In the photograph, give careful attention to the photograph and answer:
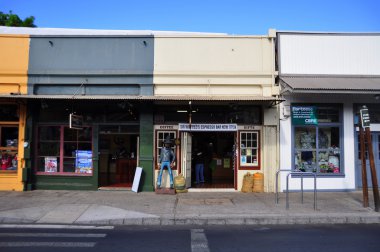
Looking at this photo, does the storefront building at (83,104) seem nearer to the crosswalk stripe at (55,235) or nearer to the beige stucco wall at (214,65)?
the beige stucco wall at (214,65)

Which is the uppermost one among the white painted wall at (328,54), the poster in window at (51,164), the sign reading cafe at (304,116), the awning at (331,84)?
the white painted wall at (328,54)

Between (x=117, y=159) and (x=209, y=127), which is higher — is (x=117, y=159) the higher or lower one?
the lower one

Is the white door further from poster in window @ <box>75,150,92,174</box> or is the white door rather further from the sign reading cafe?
the sign reading cafe

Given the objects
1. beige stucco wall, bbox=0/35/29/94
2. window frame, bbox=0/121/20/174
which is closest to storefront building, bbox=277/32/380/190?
beige stucco wall, bbox=0/35/29/94

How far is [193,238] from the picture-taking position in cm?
743

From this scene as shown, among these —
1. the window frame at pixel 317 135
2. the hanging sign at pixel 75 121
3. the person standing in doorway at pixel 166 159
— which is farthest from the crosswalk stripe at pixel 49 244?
the window frame at pixel 317 135

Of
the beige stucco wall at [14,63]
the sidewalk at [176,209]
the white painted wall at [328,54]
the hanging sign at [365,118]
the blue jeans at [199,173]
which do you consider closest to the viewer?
the sidewalk at [176,209]

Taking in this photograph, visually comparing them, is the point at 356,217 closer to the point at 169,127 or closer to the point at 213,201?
the point at 213,201

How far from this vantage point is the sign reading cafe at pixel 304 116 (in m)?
13.1

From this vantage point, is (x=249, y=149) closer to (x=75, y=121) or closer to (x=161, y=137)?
(x=161, y=137)

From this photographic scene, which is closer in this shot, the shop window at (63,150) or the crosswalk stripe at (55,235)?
the crosswalk stripe at (55,235)

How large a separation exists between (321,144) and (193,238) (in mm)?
7582

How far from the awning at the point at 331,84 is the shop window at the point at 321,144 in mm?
1024

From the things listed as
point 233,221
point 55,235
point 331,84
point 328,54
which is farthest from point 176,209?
point 328,54
